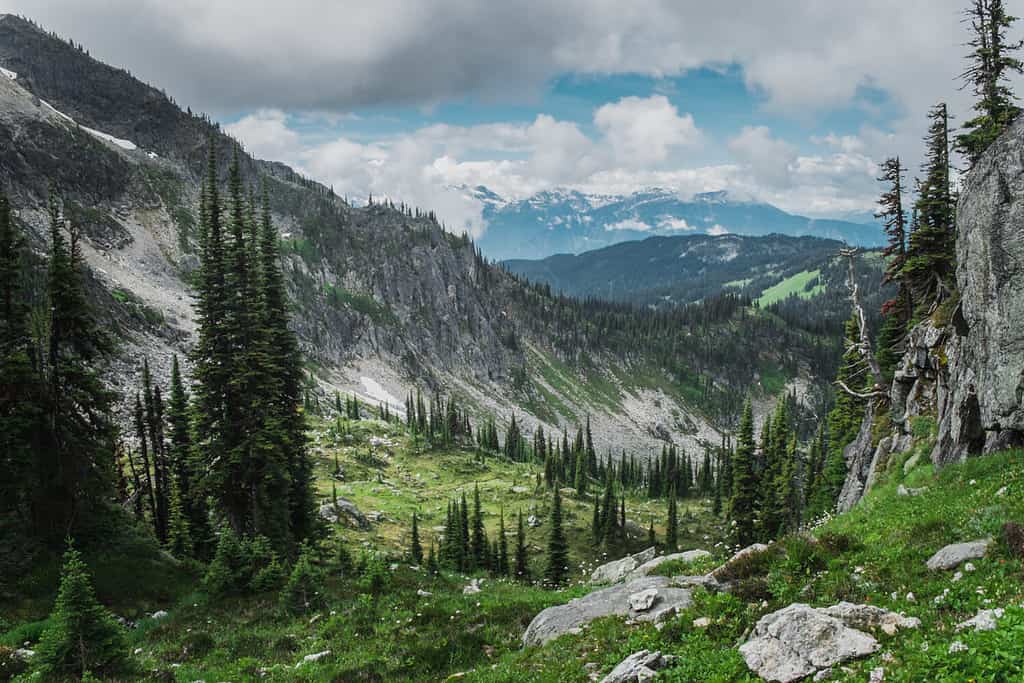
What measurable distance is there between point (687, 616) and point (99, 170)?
24096 cm

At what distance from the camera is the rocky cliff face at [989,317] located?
17.0 metres

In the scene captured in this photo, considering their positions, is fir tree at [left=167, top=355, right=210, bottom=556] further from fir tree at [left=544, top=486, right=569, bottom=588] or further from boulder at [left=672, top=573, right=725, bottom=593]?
boulder at [left=672, top=573, right=725, bottom=593]

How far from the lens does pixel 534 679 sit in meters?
11.7

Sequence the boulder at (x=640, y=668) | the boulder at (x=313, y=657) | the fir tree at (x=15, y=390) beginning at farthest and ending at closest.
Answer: the fir tree at (x=15, y=390), the boulder at (x=313, y=657), the boulder at (x=640, y=668)

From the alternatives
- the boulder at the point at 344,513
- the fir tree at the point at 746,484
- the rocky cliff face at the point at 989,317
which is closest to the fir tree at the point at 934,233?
the rocky cliff face at the point at 989,317

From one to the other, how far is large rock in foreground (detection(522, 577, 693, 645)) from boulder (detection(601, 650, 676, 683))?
2198 millimetres

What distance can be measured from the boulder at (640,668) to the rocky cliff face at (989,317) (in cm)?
1439

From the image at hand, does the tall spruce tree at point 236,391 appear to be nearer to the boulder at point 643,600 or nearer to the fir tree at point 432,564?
the fir tree at point 432,564

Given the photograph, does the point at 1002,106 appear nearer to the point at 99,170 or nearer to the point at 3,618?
the point at 3,618

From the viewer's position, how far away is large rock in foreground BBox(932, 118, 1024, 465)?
55.7ft

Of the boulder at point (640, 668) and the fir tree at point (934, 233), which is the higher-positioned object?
the fir tree at point (934, 233)

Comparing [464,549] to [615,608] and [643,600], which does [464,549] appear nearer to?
[615,608]

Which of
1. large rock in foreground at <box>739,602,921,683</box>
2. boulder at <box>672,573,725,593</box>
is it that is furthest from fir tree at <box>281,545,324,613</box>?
large rock in foreground at <box>739,602,921,683</box>

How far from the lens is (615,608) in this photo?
47.6 feet
